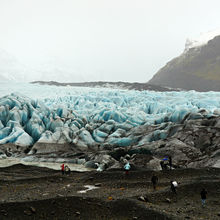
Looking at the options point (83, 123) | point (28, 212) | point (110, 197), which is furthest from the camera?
point (83, 123)

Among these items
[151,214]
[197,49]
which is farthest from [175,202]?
[197,49]

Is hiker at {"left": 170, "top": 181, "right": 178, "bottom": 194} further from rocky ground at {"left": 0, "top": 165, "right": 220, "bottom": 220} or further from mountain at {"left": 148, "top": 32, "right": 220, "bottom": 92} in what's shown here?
mountain at {"left": 148, "top": 32, "right": 220, "bottom": 92}

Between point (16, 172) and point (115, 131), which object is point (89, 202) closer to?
point (16, 172)

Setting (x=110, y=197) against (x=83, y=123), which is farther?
(x=83, y=123)

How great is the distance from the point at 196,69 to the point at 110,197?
6711 inches

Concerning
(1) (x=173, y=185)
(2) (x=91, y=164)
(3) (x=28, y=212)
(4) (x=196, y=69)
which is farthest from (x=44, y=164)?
(4) (x=196, y=69)

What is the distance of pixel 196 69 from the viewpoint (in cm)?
17275

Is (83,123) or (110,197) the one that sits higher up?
(110,197)

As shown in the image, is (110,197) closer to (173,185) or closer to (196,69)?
(173,185)

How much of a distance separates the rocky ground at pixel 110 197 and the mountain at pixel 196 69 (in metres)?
134

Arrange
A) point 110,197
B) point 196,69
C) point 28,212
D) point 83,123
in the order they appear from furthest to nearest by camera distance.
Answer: point 196,69
point 83,123
point 110,197
point 28,212

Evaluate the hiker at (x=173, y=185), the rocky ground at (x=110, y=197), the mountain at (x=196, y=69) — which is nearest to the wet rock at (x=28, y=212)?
the rocky ground at (x=110, y=197)

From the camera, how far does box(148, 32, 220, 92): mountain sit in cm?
15488

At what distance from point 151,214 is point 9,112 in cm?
3196
